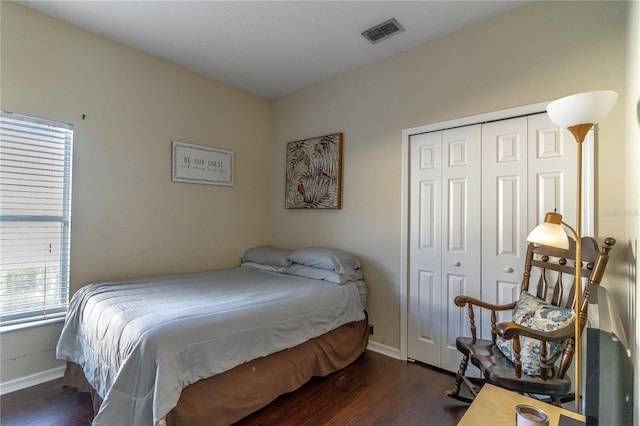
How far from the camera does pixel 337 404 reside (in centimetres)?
207

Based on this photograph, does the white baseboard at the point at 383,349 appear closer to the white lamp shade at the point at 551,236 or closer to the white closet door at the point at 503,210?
the white closet door at the point at 503,210

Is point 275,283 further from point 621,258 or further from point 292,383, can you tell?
point 621,258

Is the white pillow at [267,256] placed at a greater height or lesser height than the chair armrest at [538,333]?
greater

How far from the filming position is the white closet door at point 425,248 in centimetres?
262

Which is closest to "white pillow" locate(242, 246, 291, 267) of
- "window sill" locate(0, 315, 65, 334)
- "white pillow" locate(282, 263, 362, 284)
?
"white pillow" locate(282, 263, 362, 284)

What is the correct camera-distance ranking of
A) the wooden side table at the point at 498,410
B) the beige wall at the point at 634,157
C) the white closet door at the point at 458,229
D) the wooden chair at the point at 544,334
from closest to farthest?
the wooden side table at the point at 498,410 < the beige wall at the point at 634,157 < the wooden chair at the point at 544,334 < the white closet door at the point at 458,229

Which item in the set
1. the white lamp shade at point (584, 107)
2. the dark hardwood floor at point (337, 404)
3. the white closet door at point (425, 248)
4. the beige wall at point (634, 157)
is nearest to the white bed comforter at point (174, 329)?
the dark hardwood floor at point (337, 404)

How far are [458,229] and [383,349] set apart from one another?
1.34 metres

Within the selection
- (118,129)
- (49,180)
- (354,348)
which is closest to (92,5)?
(118,129)

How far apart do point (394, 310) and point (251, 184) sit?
2.23 metres

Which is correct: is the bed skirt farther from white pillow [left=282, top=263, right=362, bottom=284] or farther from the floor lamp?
the floor lamp

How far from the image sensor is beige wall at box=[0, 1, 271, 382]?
2.29 meters

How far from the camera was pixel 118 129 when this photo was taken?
2744mm

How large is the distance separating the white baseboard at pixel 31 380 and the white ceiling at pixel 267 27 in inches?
108
